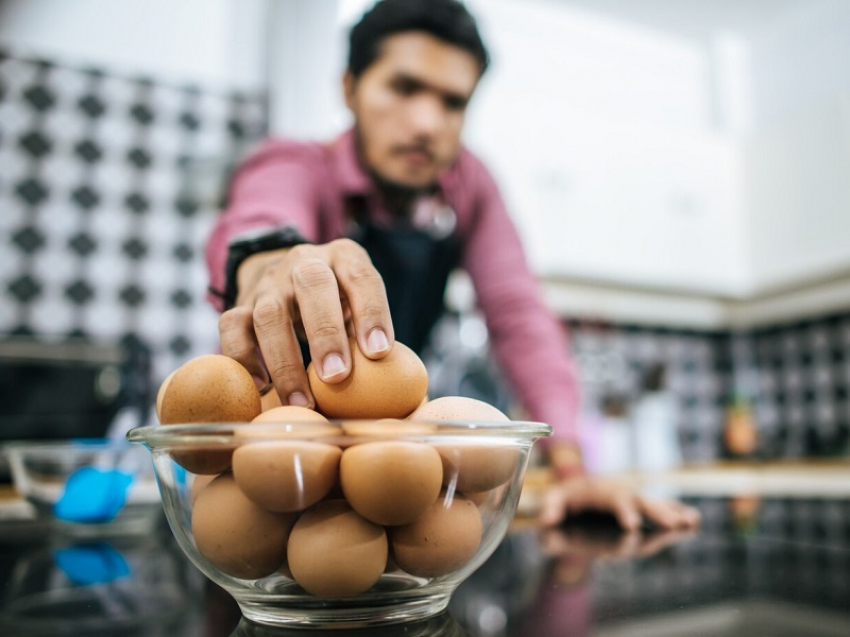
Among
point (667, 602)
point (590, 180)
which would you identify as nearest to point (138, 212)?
point (590, 180)

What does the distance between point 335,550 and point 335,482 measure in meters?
0.03

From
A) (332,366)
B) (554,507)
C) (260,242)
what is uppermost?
(260,242)

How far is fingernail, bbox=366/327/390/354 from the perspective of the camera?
0.40 m

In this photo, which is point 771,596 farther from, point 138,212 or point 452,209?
point 138,212

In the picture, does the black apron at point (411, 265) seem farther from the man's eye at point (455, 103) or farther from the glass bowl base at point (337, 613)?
the glass bowl base at point (337, 613)

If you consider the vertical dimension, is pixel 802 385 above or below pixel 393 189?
below

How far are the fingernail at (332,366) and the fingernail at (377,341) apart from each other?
0.02 metres

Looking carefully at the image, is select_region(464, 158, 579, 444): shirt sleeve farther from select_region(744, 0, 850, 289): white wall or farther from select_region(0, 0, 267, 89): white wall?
select_region(744, 0, 850, 289): white wall

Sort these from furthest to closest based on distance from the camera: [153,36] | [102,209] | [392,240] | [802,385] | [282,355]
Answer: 1. [802,385]
2. [153,36]
3. [102,209]
4. [392,240]
5. [282,355]

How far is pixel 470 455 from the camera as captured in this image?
368 mm

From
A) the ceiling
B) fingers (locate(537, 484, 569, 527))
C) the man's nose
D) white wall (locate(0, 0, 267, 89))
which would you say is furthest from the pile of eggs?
the ceiling

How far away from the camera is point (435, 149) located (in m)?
1.23

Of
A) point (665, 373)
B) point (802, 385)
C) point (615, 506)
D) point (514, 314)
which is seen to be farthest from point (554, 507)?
point (802, 385)

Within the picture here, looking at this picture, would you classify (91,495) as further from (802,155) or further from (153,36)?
(802,155)
